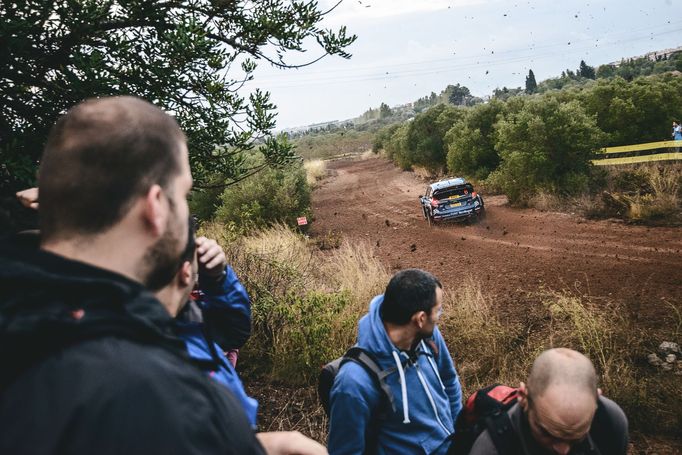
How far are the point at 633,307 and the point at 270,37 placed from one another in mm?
6830

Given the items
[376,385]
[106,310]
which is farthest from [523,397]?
[106,310]

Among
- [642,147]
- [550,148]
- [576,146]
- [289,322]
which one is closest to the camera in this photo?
[289,322]

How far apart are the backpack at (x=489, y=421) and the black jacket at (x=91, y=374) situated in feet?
4.97

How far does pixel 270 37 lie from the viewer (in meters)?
4.15

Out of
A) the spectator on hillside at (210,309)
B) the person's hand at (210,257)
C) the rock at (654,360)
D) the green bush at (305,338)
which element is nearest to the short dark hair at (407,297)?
the spectator on hillside at (210,309)

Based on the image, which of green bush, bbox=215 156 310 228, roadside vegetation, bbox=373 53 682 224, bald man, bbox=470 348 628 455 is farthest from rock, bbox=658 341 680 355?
green bush, bbox=215 156 310 228

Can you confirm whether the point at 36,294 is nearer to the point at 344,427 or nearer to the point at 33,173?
the point at 344,427

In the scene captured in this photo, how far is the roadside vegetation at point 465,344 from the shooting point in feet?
14.7

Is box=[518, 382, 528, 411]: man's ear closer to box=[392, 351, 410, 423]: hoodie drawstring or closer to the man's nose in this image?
the man's nose

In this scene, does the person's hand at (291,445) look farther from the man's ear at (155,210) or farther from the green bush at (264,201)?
the green bush at (264,201)

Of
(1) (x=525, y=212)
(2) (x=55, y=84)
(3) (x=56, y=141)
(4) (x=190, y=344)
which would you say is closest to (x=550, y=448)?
(4) (x=190, y=344)

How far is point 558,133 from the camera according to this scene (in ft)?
47.4

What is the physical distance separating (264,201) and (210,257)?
45.0 ft

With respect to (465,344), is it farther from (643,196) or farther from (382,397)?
(643,196)
